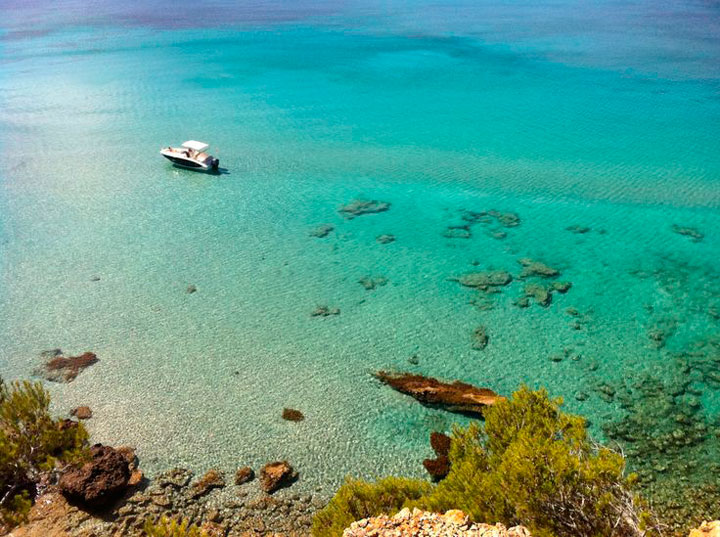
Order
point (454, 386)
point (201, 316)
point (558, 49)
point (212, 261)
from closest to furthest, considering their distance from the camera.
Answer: point (454, 386), point (201, 316), point (212, 261), point (558, 49)

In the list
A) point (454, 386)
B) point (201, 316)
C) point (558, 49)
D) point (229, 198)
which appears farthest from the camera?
point (558, 49)

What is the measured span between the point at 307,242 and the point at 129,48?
73.6 metres

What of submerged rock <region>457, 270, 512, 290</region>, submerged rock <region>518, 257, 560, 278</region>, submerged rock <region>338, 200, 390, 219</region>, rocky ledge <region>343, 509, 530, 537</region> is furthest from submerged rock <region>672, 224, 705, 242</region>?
rocky ledge <region>343, 509, 530, 537</region>

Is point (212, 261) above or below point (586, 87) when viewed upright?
below

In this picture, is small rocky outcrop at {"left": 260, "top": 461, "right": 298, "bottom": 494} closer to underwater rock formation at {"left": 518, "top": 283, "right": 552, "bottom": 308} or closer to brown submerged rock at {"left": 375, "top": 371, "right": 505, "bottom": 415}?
brown submerged rock at {"left": 375, "top": 371, "right": 505, "bottom": 415}

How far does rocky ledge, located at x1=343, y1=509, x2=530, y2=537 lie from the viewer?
10730 millimetres

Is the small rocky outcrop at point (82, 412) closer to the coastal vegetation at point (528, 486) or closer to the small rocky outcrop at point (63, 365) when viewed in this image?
the small rocky outcrop at point (63, 365)

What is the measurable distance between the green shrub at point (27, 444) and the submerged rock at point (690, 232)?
33614 millimetres

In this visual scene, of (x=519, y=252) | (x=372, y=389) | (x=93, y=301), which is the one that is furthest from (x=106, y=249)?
(x=519, y=252)

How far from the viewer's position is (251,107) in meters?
55.2

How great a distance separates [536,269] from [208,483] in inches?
792

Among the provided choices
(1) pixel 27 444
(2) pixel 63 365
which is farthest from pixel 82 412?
(1) pixel 27 444

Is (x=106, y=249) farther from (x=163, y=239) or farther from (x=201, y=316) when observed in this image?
(x=201, y=316)

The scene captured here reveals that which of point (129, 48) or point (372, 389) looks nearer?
point (372, 389)
